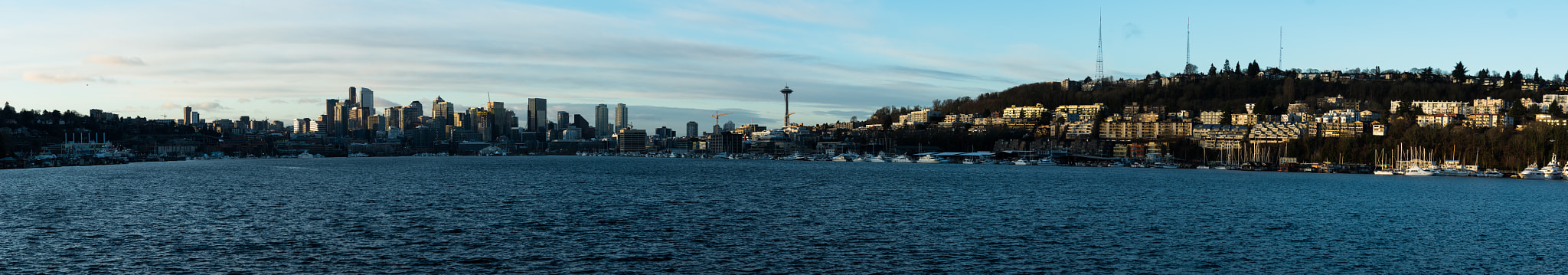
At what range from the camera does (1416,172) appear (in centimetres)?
11725

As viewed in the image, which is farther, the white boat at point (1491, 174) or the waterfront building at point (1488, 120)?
the waterfront building at point (1488, 120)

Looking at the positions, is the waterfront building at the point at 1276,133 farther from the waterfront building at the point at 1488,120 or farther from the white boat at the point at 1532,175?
the white boat at the point at 1532,175

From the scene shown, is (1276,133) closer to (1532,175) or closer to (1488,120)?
(1488,120)

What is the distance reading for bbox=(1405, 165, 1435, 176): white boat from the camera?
11581 cm

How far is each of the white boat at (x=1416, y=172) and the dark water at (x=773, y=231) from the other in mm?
41424

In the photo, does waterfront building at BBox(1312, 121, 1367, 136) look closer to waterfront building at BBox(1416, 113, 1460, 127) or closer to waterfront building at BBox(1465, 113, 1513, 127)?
waterfront building at BBox(1416, 113, 1460, 127)

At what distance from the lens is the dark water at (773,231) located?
3178cm

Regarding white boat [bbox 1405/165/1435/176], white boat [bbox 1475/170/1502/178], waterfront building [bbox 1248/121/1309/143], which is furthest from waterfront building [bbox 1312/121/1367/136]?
white boat [bbox 1475/170/1502/178]

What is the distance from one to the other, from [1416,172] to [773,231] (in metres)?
107

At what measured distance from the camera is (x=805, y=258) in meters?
33.1

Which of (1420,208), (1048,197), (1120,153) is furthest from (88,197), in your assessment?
(1120,153)

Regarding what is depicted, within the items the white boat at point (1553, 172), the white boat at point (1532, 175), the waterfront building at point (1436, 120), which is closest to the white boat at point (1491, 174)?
the white boat at point (1532, 175)

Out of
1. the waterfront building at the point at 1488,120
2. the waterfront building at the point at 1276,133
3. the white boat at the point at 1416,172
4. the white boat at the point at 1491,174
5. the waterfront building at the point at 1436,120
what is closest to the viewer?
the white boat at the point at 1491,174

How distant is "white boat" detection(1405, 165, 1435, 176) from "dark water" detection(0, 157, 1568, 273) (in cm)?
4142
